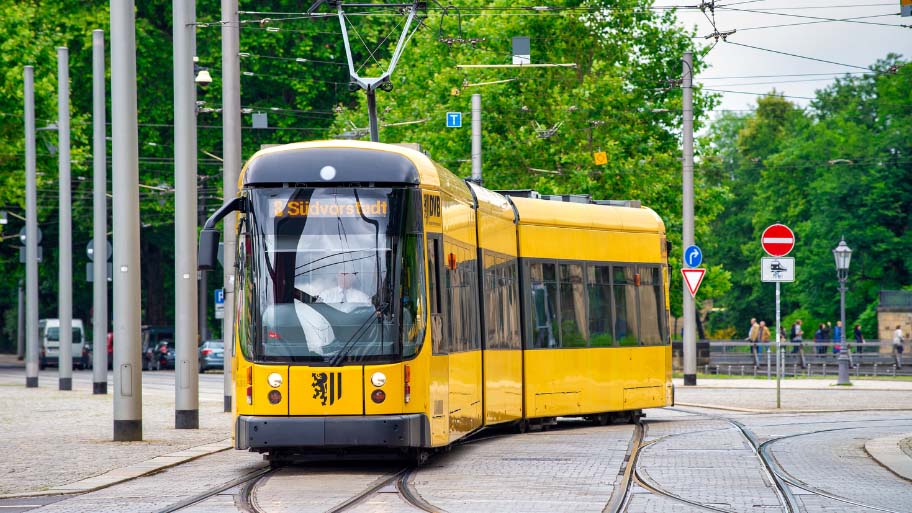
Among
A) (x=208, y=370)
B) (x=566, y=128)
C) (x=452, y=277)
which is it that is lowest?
(x=208, y=370)

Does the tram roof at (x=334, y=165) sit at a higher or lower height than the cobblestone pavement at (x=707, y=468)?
higher

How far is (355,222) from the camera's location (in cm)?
1570

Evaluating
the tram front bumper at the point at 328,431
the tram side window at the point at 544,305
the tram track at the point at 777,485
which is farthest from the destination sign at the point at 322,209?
the tram side window at the point at 544,305

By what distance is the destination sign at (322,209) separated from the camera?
1569 cm

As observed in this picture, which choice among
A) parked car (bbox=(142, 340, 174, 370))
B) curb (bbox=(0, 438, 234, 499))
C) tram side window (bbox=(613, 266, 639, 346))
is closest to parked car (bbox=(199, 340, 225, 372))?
parked car (bbox=(142, 340, 174, 370))

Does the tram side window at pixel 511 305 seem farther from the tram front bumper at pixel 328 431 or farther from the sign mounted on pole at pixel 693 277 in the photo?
the sign mounted on pole at pixel 693 277

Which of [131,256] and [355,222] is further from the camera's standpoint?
[131,256]

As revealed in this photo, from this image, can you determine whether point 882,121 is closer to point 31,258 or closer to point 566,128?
point 566,128

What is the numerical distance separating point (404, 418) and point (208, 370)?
4476 cm

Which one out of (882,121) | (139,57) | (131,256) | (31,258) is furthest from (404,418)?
(882,121)

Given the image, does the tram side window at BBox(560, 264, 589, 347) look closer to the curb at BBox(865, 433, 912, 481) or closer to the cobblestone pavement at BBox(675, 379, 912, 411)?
the curb at BBox(865, 433, 912, 481)

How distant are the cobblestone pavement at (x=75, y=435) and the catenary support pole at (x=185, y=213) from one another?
29.5 inches

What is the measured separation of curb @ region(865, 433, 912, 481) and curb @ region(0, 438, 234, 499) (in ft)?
23.2

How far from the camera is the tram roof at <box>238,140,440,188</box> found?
1584 cm
